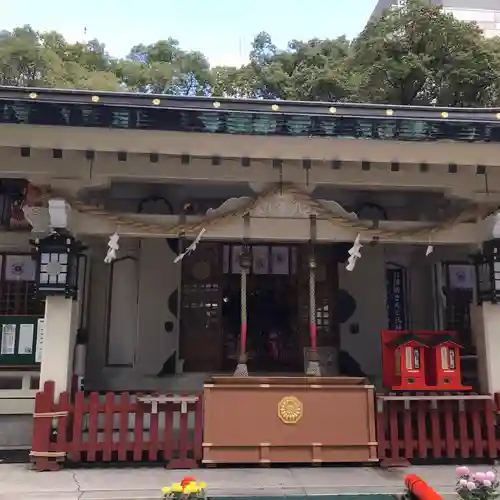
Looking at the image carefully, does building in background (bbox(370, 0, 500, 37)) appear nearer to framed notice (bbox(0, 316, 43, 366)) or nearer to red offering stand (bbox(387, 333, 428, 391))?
red offering stand (bbox(387, 333, 428, 391))

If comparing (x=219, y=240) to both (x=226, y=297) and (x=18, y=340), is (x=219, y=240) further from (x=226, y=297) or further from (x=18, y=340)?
(x=18, y=340)

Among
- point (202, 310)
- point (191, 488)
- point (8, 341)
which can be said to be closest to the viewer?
point (191, 488)

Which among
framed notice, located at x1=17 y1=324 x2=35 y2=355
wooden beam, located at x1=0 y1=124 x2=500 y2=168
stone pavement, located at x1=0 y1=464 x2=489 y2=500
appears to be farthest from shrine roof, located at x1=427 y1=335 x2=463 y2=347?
framed notice, located at x1=17 y1=324 x2=35 y2=355

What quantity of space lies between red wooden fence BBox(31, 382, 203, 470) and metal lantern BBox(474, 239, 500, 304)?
3.93 metres

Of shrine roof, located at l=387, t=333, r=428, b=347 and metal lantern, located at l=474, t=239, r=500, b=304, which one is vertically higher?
metal lantern, located at l=474, t=239, r=500, b=304

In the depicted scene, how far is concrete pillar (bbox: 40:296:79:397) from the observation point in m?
6.30

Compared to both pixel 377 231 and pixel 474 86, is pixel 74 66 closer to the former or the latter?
pixel 474 86

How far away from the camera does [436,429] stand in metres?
6.44

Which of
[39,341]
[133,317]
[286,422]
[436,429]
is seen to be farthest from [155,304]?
[436,429]

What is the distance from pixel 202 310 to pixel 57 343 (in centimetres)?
313

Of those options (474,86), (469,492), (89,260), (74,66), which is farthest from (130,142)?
(74,66)

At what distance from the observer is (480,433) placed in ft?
21.3

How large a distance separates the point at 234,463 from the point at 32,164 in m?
4.42

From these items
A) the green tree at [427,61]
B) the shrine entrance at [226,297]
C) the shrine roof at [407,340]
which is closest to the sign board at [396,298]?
the shrine entrance at [226,297]
